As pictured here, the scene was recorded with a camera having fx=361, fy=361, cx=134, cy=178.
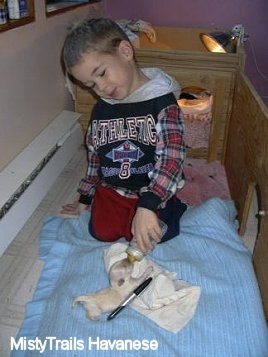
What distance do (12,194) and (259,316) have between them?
30.0 inches

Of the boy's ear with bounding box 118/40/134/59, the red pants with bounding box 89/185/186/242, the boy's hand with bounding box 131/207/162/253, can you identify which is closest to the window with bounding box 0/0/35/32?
the boy's ear with bounding box 118/40/134/59

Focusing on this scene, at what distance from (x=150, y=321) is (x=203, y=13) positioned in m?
1.87

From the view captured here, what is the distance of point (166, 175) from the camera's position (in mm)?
971

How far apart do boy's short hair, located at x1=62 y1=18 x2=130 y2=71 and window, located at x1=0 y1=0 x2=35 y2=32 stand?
0.87ft

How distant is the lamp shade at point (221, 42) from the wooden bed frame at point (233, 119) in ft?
0.54

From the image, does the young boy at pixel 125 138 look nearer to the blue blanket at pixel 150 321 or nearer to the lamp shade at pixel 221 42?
the blue blanket at pixel 150 321

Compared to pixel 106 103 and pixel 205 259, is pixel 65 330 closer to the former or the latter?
pixel 205 259

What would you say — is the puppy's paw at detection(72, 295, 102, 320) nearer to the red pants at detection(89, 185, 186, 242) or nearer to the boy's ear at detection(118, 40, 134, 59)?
the red pants at detection(89, 185, 186, 242)

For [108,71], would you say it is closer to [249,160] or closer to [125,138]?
[125,138]

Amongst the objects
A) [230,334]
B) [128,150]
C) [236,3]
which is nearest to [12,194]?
[128,150]

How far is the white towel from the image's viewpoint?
853 millimetres

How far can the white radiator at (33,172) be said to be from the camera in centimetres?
111

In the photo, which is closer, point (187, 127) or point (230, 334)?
point (230, 334)

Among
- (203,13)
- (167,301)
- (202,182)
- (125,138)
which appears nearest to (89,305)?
(167,301)
